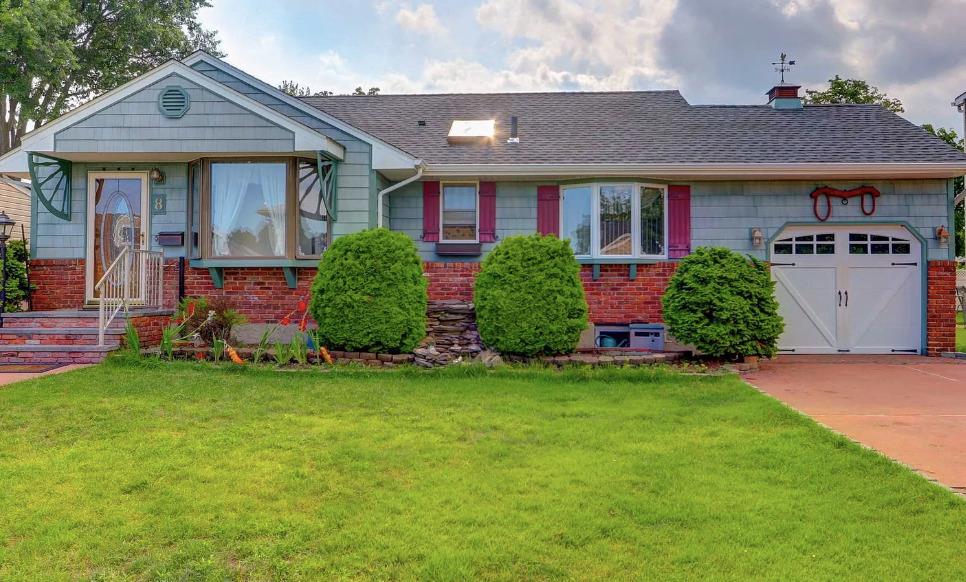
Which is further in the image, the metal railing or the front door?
the front door

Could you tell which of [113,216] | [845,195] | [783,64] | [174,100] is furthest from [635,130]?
[113,216]

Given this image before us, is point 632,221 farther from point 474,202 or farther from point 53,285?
point 53,285

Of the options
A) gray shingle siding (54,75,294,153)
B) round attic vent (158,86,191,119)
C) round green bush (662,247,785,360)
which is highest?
round attic vent (158,86,191,119)

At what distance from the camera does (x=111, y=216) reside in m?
9.38

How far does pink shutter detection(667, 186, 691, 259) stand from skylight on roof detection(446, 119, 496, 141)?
10.9 ft

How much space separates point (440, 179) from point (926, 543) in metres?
8.20

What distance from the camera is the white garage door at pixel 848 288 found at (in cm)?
980

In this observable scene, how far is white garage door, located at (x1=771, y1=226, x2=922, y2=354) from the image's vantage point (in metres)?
9.80

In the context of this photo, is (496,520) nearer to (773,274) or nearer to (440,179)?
(440,179)

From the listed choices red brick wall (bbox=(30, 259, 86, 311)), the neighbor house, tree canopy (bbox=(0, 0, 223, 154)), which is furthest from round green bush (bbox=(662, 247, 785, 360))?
tree canopy (bbox=(0, 0, 223, 154))

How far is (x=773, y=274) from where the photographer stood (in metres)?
9.92

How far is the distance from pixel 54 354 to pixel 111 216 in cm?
275

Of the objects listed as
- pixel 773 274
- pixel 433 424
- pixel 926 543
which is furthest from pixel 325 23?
pixel 926 543

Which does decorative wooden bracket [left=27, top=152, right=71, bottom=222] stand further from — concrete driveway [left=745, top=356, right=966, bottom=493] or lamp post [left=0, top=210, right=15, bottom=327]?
concrete driveway [left=745, top=356, right=966, bottom=493]
